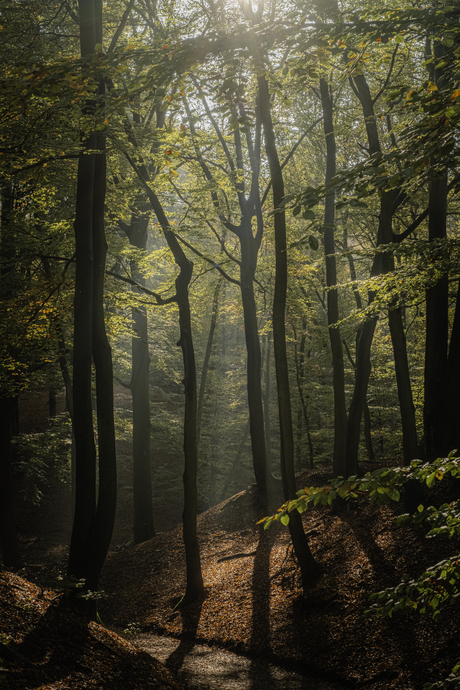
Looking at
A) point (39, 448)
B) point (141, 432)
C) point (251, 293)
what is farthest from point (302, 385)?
point (39, 448)

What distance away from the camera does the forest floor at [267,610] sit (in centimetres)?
448

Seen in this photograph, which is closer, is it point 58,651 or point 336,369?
point 58,651

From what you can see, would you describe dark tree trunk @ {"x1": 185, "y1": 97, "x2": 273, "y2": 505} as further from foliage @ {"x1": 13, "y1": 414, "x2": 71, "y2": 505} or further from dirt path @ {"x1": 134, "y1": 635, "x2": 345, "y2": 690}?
foliage @ {"x1": 13, "y1": 414, "x2": 71, "y2": 505}

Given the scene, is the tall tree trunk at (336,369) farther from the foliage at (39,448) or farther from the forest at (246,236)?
the foliage at (39,448)

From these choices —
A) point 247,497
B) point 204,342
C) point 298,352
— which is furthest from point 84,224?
point 204,342

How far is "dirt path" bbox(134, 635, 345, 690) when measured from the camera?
17.2ft

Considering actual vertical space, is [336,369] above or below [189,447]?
above

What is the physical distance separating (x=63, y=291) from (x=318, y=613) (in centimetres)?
763

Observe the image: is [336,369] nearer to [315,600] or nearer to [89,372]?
[315,600]

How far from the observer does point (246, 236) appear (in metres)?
12.0

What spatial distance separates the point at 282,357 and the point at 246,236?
5.94 m

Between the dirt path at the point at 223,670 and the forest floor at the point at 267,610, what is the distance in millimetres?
72

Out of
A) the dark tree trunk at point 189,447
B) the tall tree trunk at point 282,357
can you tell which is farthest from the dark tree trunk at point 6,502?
the tall tree trunk at point 282,357

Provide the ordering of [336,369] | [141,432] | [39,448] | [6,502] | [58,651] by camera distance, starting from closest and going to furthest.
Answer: [58,651] < [336,369] < [6,502] < [39,448] < [141,432]
